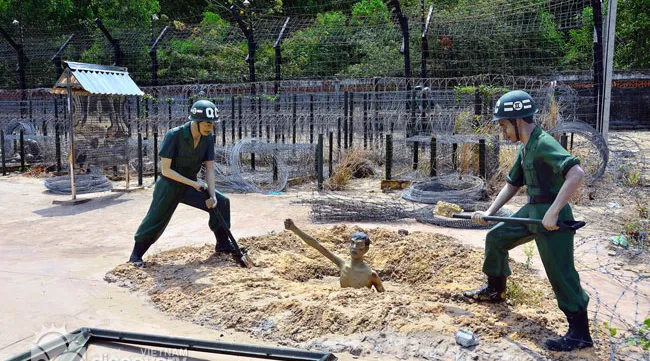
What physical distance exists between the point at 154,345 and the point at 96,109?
27.7 feet

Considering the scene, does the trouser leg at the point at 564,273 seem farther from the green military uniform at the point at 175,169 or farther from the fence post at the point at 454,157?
the fence post at the point at 454,157

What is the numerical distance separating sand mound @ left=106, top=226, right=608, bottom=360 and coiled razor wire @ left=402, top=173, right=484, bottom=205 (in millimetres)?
1967

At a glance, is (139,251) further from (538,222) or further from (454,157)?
(454,157)

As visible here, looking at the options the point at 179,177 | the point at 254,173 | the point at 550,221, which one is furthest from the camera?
the point at 254,173

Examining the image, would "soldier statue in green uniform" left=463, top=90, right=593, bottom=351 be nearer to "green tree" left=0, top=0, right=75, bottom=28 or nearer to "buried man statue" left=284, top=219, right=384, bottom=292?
"buried man statue" left=284, top=219, right=384, bottom=292

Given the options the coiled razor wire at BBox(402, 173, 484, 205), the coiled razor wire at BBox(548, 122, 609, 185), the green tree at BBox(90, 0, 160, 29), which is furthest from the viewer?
the green tree at BBox(90, 0, 160, 29)

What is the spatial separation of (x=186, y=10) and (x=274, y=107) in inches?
966

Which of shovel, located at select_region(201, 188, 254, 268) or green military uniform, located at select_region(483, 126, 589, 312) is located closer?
green military uniform, located at select_region(483, 126, 589, 312)

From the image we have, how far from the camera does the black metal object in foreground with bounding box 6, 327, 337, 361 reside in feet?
12.5

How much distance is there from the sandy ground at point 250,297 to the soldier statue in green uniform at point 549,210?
264 millimetres

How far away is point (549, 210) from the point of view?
13.3 feet

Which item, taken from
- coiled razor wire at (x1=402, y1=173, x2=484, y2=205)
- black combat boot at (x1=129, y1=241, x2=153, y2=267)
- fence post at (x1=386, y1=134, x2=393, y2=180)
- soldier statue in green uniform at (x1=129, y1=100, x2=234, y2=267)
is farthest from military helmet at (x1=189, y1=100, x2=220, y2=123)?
fence post at (x1=386, y1=134, x2=393, y2=180)

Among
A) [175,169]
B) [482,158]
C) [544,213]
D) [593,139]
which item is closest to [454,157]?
[482,158]

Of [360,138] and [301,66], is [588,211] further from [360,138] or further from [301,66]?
[301,66]
